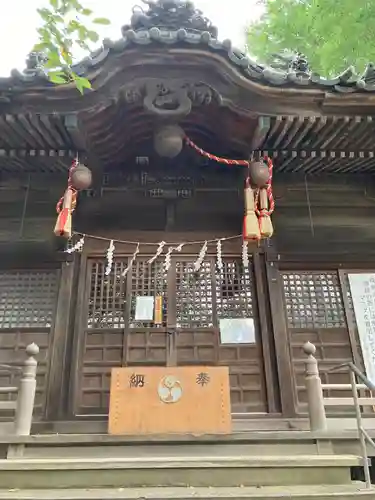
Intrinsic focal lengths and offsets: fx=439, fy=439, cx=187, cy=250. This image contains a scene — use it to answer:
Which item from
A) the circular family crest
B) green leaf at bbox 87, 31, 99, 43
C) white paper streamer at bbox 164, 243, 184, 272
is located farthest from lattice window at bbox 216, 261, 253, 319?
green leaf at bbox 87, 31, 99, 43

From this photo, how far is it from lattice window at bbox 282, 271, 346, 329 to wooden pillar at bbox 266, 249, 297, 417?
0.57 feet

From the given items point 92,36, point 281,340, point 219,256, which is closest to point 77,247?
point 219,256

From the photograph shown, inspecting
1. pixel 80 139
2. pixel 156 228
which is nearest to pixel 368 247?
pixel 156 228

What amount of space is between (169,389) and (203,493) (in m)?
1.84

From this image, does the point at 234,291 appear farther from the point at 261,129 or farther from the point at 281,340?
the point at 261,129

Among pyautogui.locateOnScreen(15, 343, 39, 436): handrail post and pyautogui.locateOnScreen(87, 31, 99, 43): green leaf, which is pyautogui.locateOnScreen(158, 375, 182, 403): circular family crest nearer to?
pyautogui.locateOnScreen(15, 343, 39, 436): handrail post

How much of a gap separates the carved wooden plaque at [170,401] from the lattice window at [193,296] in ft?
4.46

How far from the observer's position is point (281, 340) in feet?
22.2

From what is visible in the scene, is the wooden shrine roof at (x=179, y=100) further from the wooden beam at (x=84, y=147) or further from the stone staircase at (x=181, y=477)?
the stone staircase at (x=181, y=477)

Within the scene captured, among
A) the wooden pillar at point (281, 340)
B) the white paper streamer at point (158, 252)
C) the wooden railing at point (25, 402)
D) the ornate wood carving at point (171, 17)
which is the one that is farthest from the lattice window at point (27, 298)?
the ornate wood carving at point (171, 17)

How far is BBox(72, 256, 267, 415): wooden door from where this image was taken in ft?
21.6

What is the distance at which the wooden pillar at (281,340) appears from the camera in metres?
6.45

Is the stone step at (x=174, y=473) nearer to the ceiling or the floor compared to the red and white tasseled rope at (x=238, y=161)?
nearer to the floor

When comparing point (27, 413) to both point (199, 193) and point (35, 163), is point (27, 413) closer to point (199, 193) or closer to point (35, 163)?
point (35, 163)
